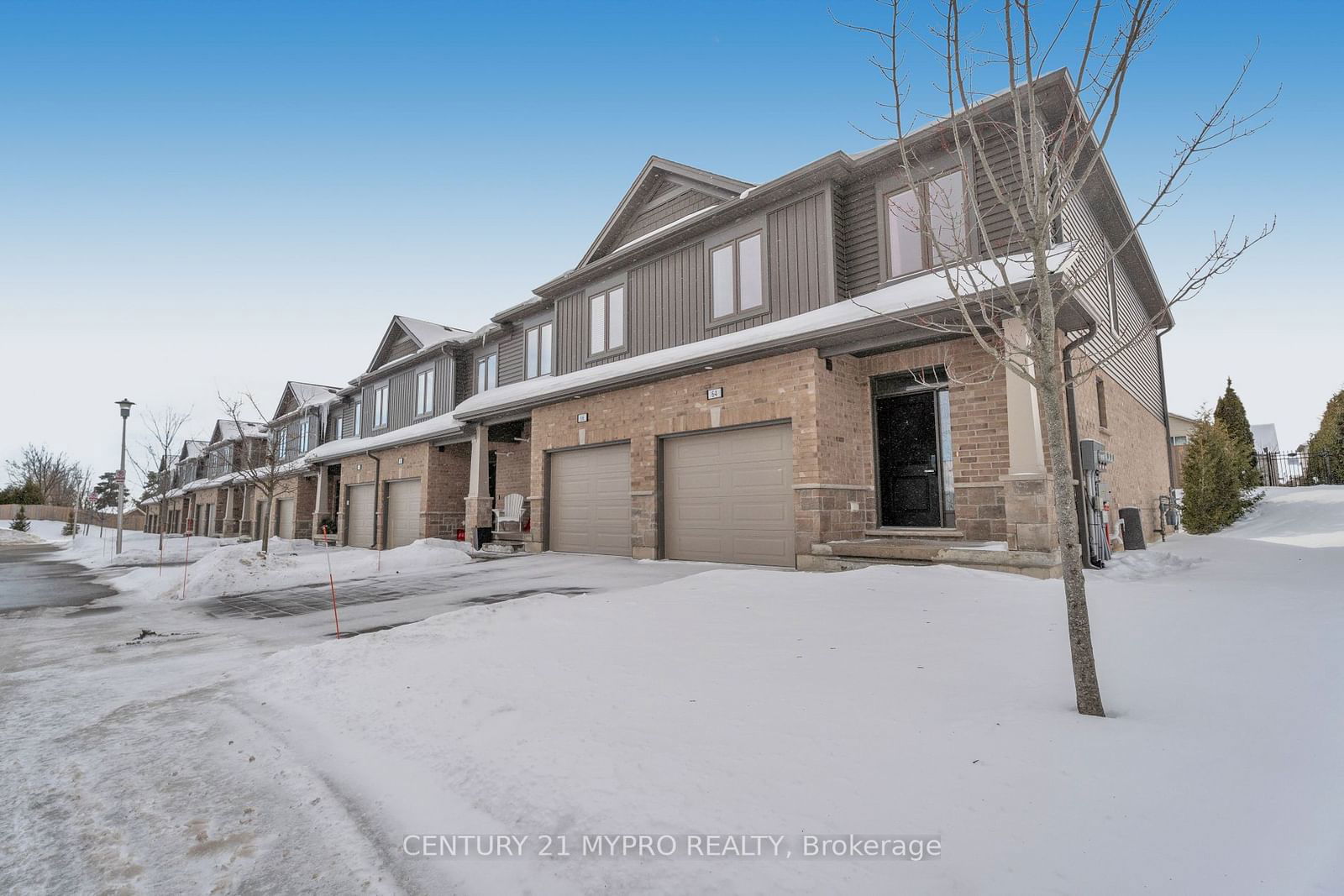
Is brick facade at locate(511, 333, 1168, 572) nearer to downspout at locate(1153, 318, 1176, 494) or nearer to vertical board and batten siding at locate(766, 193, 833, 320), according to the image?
vertical board and batten siding at locate(766, 193, 833, 320)

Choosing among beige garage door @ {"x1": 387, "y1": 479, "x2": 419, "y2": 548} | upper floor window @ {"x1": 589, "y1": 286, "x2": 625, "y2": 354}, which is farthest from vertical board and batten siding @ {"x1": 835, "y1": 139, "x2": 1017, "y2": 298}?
beige garage door @ {"x1": 387, "y1": 479, "x2": 419, "y2": 548}

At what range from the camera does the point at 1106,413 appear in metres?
10.3

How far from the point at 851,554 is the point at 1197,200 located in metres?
5.33

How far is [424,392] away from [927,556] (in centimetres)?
1773

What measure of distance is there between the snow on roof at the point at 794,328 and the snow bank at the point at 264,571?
12.9 feet

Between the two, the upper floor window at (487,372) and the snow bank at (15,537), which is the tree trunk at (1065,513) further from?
the snow bank at (15,537)

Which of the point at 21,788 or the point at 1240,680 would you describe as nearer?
the point at 21,788

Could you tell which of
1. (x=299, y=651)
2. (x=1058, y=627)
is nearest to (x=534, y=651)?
(x=299, y=651)

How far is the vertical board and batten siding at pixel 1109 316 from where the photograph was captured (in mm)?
9203

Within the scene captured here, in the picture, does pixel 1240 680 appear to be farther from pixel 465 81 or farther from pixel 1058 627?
pixel 465 81

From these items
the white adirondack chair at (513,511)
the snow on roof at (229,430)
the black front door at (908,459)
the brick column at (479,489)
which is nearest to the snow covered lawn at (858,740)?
the black front door at (908,459)

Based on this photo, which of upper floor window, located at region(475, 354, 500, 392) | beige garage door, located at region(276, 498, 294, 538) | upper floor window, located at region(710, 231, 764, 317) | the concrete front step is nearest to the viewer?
the concrete front step

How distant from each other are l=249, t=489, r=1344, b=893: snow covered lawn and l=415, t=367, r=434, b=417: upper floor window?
53.0 feet

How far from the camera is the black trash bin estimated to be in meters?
10.3
